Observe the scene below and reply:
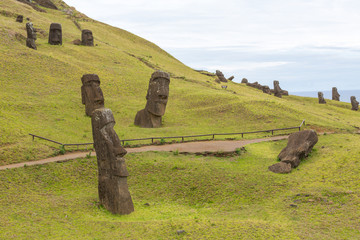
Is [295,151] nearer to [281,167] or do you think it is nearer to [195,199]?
[281,167]

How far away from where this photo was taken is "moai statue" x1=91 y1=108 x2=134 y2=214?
2081 cm

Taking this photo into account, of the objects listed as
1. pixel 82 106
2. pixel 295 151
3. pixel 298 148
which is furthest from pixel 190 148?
pixel 82 106

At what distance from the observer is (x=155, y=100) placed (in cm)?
3972

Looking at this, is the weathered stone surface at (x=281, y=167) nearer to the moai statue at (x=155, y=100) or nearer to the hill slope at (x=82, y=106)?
the hill slope at (x=82, y=106)

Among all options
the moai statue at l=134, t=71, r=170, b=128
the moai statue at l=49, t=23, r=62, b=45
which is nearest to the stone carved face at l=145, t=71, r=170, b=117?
the moai statue at l=134, t=71, r=170, b=128

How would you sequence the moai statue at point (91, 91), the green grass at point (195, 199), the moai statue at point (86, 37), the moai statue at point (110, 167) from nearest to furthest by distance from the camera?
1. the green grass at point (195, 199)
2. the moai statue at point (110, 167)
3. the moai statue at point (91, 91)
4. the moai statue at point (86, 37)

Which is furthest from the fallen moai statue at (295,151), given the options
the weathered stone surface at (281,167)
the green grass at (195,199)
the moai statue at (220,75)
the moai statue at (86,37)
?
the moai statue at (220,75)

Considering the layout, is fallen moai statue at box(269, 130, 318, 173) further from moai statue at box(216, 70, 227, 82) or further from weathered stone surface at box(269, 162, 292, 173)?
moai statue at box(216, 70, 227, 82)

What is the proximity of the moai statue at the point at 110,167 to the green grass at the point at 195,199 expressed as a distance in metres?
0.61

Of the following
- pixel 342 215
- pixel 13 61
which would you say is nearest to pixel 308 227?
pixel 342 215

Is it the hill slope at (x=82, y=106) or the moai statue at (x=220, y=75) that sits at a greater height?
the moai statue at (x=220, y=75)

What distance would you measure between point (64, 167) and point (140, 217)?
7943 mm

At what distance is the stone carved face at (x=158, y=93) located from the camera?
39.6 metres

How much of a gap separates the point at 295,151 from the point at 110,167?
1353 centimetres
